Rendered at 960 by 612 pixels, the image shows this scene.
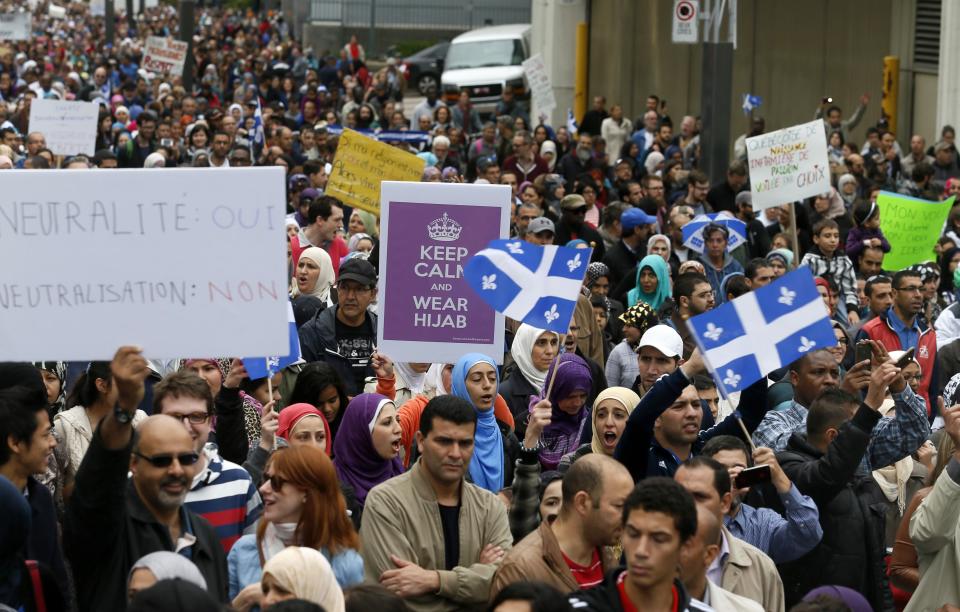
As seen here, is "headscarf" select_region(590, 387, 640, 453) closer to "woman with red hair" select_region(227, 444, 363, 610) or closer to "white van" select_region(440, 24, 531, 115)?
"woman with red hair" select_region(227, 444, 363, 610)

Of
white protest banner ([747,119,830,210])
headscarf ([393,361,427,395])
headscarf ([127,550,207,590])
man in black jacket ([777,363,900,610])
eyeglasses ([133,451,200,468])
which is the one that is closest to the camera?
headscarf ([127,550,207,590])

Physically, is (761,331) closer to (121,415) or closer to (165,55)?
(121,415)

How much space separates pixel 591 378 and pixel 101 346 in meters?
3.72

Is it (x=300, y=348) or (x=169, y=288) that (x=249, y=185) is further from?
(x=300, y=348)

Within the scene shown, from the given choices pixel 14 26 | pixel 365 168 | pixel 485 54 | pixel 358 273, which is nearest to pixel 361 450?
pixel 358 273

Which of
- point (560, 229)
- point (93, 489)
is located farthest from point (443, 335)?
point (560, 229)

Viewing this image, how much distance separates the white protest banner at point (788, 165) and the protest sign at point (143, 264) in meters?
8.82

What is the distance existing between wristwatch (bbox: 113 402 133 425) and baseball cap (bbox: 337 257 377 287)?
4.28 m

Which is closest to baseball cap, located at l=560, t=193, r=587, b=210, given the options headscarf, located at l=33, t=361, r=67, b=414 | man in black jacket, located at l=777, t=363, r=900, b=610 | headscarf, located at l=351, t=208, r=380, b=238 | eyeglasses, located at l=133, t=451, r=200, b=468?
headscarf, located at l=351, t=208, r=380, b=238

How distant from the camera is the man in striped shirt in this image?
20.6 ft

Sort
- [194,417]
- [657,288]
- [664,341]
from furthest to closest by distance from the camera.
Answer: [657,288] → [664,341] → [194,417]

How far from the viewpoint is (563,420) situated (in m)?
8.59

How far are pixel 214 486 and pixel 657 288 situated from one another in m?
6.01

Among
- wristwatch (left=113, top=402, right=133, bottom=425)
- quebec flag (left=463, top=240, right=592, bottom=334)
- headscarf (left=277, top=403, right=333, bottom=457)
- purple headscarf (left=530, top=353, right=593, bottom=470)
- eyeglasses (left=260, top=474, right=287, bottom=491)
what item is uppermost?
quebec flag (left=463, top=240, right=592, bottom=334)
